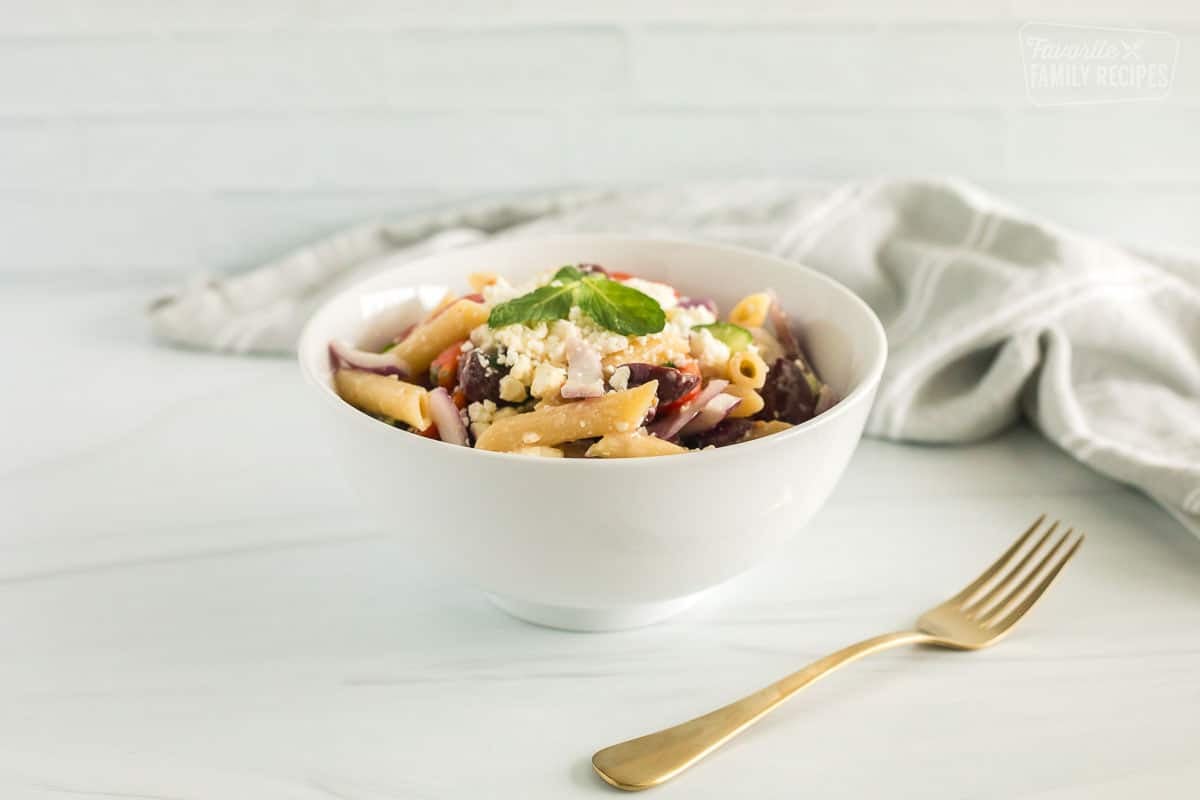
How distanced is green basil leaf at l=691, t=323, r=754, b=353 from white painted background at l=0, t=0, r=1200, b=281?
782 millimetres

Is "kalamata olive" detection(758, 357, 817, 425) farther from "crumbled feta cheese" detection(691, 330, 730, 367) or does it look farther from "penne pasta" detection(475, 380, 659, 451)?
"penne pasta" detection(475, 380, 659, 451)

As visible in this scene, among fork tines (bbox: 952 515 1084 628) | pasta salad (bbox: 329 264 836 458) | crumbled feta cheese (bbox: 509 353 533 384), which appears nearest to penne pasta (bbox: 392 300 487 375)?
pasta salad (bbox: 329 264 836 458)

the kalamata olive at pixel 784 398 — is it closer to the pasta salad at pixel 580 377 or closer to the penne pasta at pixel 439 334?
the pasta salad at pixel 580 377

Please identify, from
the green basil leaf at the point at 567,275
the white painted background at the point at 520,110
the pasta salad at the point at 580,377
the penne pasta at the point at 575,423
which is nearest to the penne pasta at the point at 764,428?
the pasta salad at the point at 580,377

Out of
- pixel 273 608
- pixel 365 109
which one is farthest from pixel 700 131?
pixel 273 608

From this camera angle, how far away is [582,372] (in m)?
0.98

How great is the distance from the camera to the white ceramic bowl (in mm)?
845

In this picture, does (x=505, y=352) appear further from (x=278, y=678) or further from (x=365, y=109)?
(x=365, y=109)

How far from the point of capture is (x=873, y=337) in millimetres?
1036

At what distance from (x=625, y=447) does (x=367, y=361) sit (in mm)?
302

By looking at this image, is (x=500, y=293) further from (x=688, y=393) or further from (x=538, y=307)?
(x=688, y=393)

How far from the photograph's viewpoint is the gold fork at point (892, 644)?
85cm

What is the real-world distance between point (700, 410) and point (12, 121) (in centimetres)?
137

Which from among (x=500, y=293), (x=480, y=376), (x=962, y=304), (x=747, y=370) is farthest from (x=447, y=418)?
(x=962, y=304)
